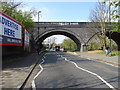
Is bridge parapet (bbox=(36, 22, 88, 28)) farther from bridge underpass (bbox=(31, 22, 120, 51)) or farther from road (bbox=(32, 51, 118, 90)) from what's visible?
road (bbox=(32, 51, 118, 90))

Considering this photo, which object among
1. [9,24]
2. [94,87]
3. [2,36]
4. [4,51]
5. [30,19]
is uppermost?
[30,19]

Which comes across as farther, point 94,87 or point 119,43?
point 119,43

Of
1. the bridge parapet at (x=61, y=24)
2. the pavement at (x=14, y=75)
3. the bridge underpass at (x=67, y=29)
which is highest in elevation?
the bridge parapet at (x=61, y=24)

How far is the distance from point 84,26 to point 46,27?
1169cm

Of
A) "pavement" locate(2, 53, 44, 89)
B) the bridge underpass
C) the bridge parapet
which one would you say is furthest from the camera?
the bridge parapet

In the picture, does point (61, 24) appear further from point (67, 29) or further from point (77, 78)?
point (77, 78)

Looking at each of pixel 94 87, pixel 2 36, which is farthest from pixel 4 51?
pixel 94 87

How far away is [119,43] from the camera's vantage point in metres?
68.4

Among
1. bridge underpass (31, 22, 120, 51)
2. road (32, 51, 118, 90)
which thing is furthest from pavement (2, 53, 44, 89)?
bridge underpass (31, 22, 120, 51)

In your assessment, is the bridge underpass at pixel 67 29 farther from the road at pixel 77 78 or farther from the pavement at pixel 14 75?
the road at pixel 77 78

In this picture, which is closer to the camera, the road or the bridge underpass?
the road

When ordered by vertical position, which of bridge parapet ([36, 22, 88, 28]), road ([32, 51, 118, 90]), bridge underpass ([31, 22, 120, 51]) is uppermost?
bridge parapet ([36, 22, 88, 28])

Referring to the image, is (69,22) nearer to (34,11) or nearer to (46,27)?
(46,27)

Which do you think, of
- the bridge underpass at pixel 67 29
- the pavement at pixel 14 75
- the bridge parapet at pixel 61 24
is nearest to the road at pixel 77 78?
the pavement at pixel 14 75
